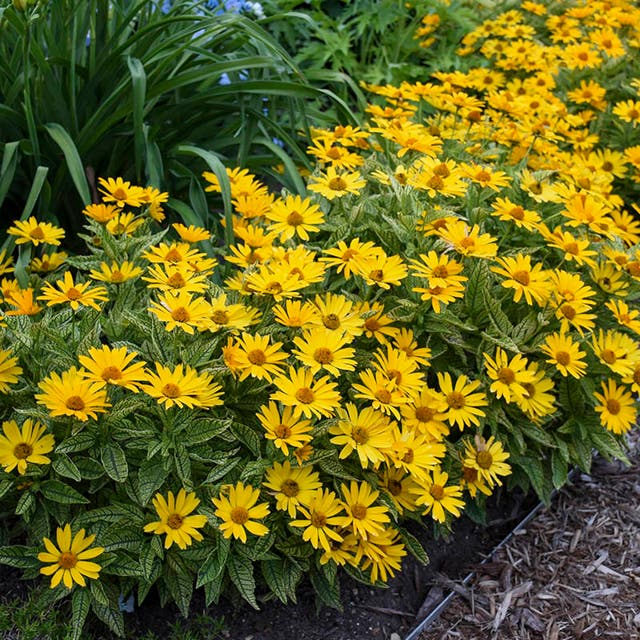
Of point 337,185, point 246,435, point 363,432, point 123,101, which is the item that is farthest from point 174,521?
point 123,101

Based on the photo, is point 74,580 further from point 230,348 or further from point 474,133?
point 474,133

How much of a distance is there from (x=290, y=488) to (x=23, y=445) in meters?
0.58

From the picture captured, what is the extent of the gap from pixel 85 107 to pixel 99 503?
1603 mm

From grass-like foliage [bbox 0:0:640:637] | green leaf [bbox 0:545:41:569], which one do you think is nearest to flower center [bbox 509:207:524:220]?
grass-like foliage [bbox 0:0:640:637]

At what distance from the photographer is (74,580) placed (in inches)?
68.6

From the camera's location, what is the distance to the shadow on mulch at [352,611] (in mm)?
2006

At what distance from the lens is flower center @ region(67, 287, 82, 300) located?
199 cm

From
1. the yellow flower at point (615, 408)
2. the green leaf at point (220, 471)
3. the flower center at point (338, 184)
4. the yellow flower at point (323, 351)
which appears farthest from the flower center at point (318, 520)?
the flower center at point (338, 184)

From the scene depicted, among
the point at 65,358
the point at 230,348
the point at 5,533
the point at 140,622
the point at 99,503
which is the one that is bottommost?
the point at 140,622

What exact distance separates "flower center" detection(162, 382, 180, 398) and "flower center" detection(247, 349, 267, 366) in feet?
0.63

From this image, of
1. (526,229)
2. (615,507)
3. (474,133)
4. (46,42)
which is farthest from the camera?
(474,133)

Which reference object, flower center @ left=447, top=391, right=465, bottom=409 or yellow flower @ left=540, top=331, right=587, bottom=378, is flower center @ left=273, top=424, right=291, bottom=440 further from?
yellow flower @ left=540, top=331, right=587, bottom=378

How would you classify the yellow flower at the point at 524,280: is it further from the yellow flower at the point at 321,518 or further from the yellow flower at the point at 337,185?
A: the yellow flower at the point at 321,518

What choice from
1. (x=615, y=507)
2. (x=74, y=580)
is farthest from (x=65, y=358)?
(x=615, y=507)
